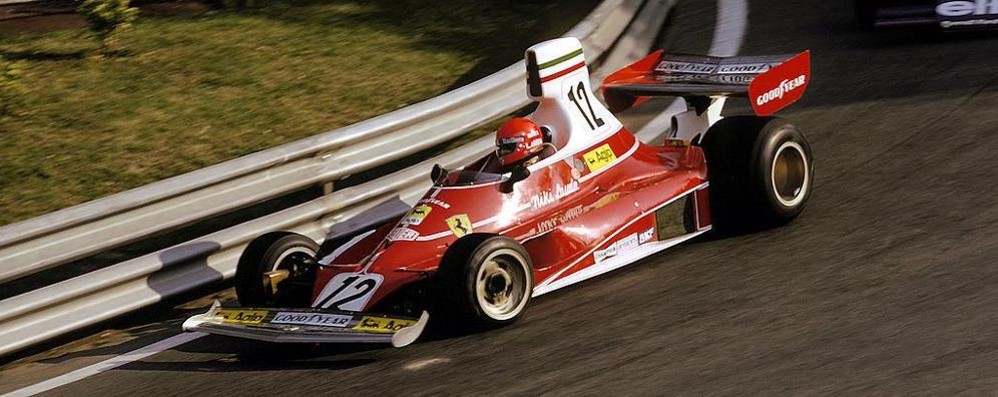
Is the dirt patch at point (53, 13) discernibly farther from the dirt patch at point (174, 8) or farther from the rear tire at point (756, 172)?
the rear tire at point (756, 172)

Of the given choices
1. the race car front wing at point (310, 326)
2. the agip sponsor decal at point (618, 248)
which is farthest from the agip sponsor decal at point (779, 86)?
the race car front wing at point (310, 326)

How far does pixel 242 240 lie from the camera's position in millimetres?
7496

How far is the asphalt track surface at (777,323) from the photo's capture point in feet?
17.9

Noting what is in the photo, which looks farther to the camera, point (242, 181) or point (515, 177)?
point (242, 181)

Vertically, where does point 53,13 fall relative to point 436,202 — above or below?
above

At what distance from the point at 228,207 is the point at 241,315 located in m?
1.13

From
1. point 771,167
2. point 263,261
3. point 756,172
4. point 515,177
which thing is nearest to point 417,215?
point 515,177

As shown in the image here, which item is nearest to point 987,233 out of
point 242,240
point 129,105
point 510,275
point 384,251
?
point 510,275

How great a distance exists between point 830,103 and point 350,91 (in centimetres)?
347

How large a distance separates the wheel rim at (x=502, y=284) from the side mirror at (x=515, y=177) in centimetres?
60

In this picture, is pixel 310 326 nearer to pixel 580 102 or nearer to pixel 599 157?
pixel 599 157

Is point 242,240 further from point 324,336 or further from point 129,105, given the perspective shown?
point 129,105

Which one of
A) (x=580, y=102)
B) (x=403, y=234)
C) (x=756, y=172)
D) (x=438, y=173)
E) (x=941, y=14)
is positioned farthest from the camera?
(x=941, y=14)

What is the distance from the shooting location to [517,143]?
274 inches
